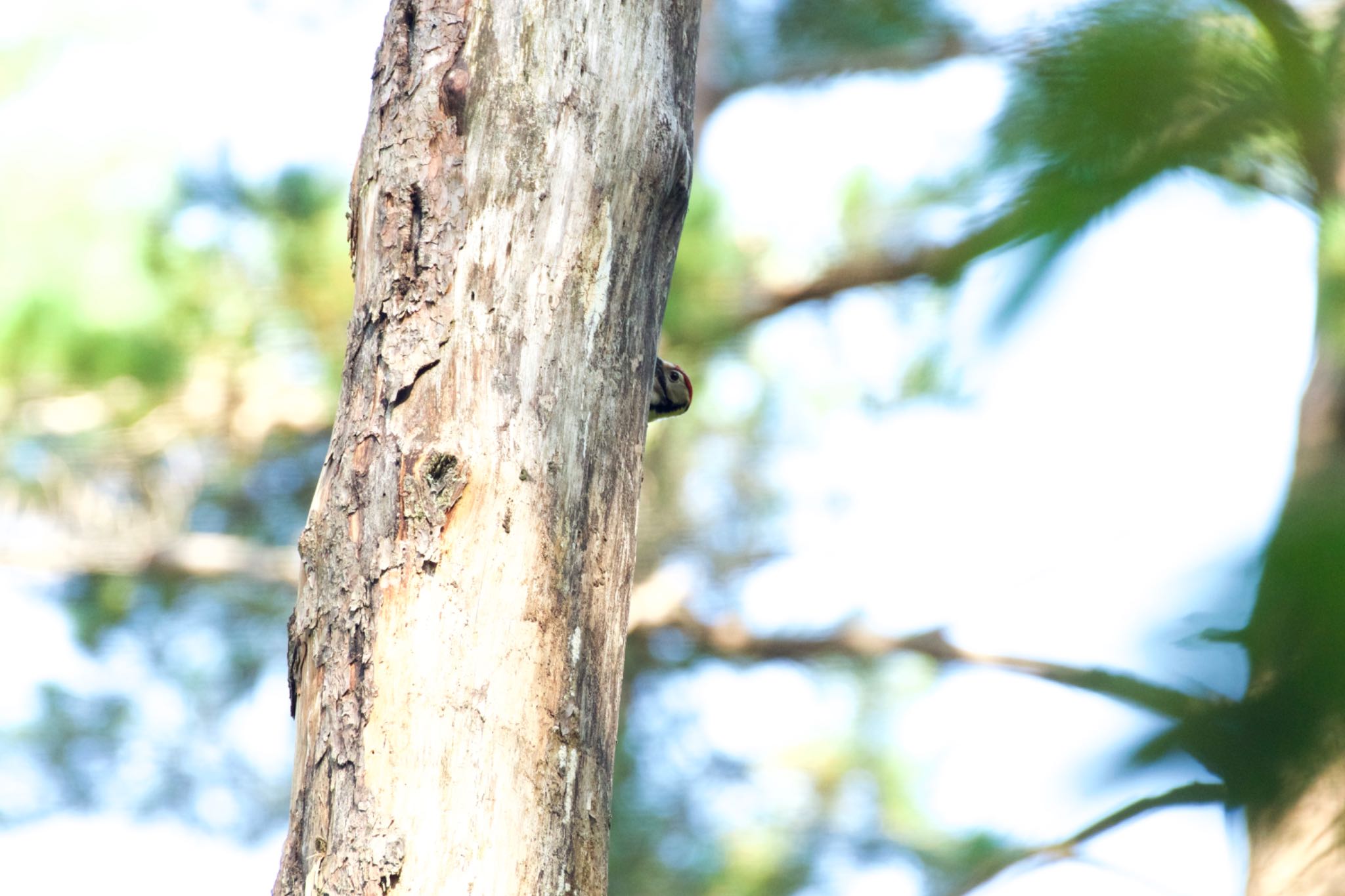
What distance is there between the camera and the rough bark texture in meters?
1.10

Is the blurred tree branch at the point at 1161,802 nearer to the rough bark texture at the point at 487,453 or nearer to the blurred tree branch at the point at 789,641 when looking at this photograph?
the rough bark texture at the point at 487,453

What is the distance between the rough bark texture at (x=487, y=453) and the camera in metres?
1.10

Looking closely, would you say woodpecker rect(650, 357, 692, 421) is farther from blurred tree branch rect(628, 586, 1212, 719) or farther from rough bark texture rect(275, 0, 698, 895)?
blurred tree branch rect(628, 586, 1212, 719)

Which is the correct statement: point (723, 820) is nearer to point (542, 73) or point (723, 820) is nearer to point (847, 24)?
point (847, 24)

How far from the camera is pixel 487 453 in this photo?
1.19 meters

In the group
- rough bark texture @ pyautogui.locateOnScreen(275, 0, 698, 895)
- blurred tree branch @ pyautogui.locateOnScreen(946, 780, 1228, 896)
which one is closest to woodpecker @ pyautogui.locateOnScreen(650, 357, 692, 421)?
rough bark texture @ pyautogui.locateOnScreen(275, 0, 698, 895)

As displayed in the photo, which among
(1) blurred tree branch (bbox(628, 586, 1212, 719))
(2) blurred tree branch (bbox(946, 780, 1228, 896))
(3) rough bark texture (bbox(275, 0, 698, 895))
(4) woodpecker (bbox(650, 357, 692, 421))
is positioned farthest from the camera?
(1) blurred tree branch (bbox(628, 586, 1212, 719))

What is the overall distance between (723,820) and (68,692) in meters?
3.37

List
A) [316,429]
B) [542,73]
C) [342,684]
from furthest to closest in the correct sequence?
[316,429] → [542,73] → [342,684]

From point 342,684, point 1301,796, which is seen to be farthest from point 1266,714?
point 342,684

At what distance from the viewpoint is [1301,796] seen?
1.50ft

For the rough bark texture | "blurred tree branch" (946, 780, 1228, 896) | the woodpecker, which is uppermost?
the woodpecker

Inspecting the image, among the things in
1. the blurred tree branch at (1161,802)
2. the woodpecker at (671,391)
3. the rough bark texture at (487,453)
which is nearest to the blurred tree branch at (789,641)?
the woodpecker at (671,391)

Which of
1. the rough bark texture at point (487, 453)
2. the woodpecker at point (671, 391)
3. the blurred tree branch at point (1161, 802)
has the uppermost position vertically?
the woodpecker at point (671, 391)
